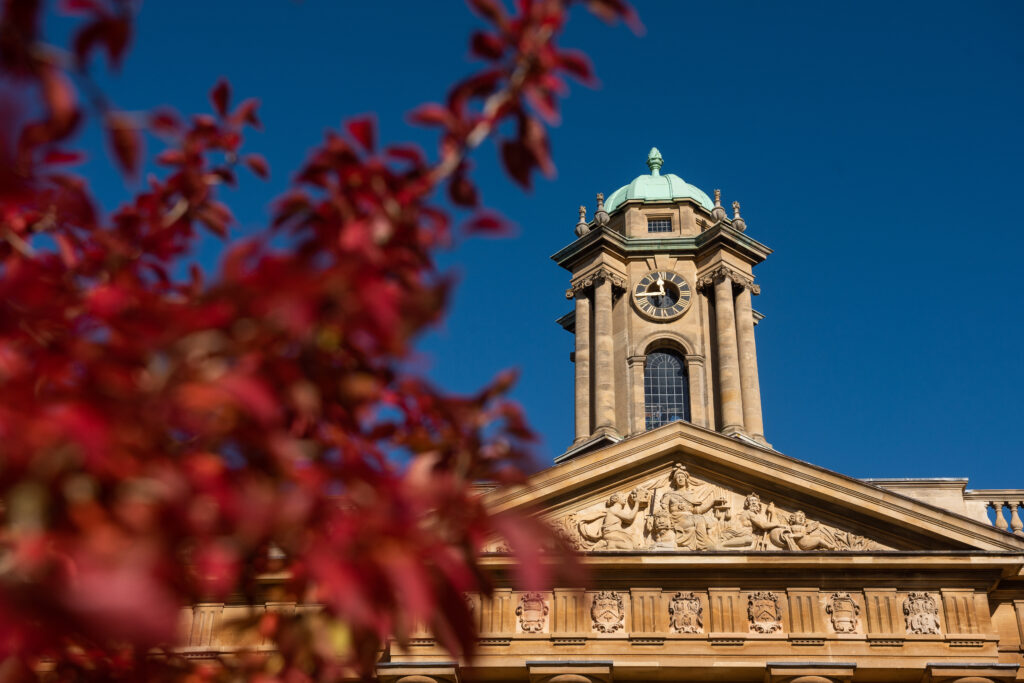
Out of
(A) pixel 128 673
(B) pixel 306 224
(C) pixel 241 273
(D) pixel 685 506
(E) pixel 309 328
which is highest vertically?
(D) pixel 685 506

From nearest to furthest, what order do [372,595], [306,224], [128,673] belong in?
[372,595]
[306,224]
[128,673]

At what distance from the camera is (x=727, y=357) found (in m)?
32.0

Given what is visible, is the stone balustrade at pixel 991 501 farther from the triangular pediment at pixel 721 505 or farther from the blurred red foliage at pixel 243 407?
the blurred red foliage at pixel 243 407

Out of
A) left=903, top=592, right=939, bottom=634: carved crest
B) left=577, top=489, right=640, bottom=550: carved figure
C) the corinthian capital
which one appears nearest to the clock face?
the corinthian capital

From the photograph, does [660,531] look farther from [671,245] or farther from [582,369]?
[671,245]

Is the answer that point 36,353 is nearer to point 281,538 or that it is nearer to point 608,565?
point 281,538

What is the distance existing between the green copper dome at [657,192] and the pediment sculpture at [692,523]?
17.3 metres

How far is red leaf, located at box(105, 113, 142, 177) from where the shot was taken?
313 centimetres

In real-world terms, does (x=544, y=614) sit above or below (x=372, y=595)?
above

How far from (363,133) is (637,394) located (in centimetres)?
2841

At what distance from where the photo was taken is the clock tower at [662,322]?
31500 mm

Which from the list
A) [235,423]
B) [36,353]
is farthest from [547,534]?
[36,353]

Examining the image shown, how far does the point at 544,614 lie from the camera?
19.6 meters

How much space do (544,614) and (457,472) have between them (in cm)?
1650
